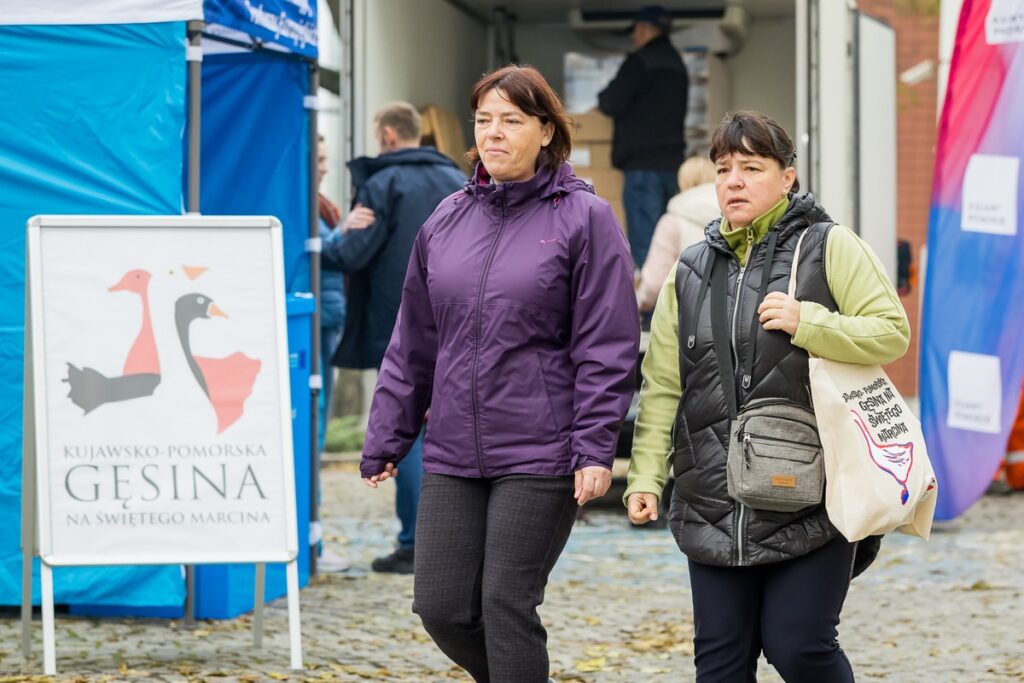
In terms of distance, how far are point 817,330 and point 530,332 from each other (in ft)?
2.16

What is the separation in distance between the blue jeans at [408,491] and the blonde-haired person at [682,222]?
2.13 meters

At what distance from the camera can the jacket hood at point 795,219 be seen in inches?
154

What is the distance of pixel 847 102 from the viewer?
9.62m

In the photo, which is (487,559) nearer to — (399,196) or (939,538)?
(399,196)

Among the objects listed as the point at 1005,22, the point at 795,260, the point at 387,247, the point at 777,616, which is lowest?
the point at 777,616

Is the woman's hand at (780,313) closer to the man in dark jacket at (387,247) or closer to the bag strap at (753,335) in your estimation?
the bag strap at (753,335)

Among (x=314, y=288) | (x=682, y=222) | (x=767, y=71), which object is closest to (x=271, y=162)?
(x=314, y=288)

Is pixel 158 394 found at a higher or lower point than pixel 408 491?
higher

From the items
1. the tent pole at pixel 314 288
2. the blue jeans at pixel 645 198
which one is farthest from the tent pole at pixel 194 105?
the blue jeans at pixel 645 198

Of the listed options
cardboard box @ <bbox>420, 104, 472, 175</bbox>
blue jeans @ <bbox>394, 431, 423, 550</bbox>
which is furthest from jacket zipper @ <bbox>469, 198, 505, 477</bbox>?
cardboard box @ <bbox>420, 104, 472, 175</bbox>

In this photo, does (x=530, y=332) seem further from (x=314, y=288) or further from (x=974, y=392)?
(x=974, y=392)

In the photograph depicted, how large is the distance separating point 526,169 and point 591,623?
2.90 meters

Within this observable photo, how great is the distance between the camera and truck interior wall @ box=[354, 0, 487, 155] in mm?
9930

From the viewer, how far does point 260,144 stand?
23.3 ft
